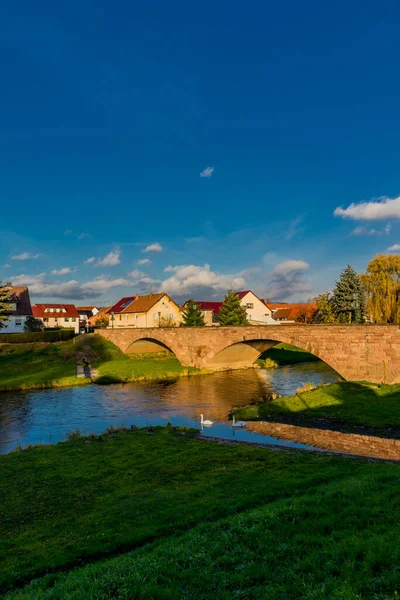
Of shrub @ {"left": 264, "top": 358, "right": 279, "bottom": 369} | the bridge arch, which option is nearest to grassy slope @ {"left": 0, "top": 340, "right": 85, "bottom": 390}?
the bridge arch

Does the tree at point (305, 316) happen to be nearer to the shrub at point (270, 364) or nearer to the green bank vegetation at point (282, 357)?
the green bank vegetation at point (282, 357)

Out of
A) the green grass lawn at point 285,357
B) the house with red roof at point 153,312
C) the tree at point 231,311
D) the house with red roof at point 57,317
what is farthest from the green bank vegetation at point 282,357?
the house with red roof at point 57,317

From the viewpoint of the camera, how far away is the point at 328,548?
23.9ft

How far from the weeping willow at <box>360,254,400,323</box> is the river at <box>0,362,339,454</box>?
478 inches

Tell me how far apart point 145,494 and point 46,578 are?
4711 millimetres

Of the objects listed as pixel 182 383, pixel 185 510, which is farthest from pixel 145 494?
pixel 182 383

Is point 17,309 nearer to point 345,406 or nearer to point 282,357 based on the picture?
point 282,357

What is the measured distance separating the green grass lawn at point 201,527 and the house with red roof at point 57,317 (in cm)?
9219

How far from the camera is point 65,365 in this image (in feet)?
162

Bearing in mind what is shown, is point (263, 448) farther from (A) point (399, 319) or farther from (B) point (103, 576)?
(A) point (399, 319)

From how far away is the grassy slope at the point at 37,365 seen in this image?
1638 inches

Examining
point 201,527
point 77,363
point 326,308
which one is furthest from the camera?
point 326,308

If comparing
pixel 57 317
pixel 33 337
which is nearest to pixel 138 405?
pixel 33 337

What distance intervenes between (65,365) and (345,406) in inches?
1404
